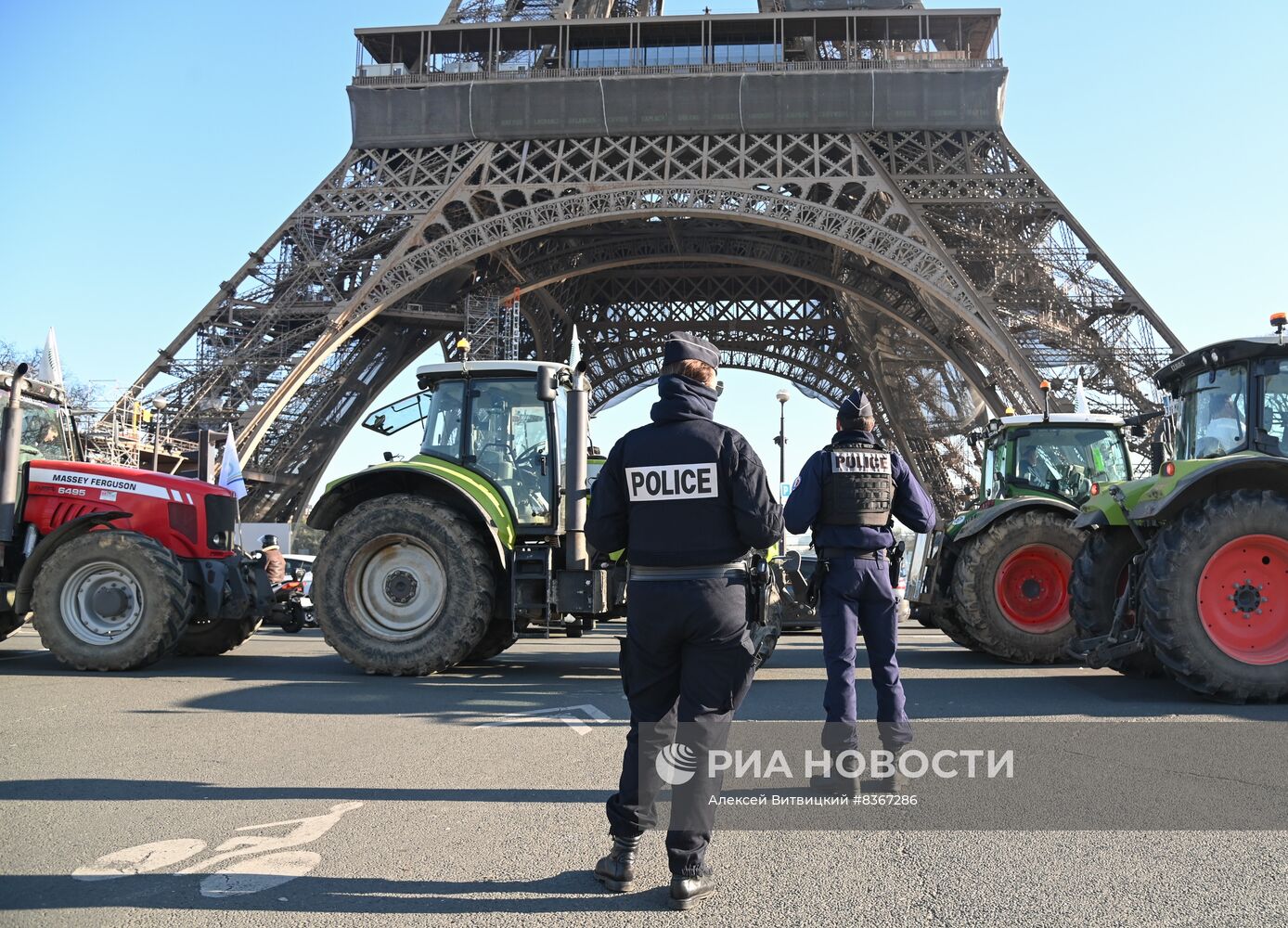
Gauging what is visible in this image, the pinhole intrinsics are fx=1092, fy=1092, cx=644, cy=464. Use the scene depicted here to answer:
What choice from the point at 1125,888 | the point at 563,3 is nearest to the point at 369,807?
the point at 1125,888

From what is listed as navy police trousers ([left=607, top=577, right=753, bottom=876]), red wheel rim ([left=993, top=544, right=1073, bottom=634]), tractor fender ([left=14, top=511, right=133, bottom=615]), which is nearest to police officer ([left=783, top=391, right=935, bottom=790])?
navy police trousers ([left=607, top=577, right=753, bottom=876])

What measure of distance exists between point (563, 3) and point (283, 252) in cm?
1112

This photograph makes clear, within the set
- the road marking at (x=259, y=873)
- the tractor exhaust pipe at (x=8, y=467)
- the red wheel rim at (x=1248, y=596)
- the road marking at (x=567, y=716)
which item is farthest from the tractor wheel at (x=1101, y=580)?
the tractor exhaust pipe at (x=8, y=467)

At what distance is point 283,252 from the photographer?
92.4 feet

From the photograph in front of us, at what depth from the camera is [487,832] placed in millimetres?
3934

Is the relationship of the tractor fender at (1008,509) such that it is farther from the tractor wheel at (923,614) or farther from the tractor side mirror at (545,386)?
the tractor side mirror at (545,386)

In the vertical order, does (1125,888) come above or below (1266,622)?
below

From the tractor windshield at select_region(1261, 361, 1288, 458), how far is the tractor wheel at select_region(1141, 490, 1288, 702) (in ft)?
1.65

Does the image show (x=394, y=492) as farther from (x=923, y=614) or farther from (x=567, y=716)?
(x=923, y=614)

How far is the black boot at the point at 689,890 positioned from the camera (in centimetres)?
312

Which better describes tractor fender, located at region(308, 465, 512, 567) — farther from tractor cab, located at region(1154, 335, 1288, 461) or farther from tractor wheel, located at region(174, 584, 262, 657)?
tractor cab, located at region(1154, 335, 1288, 461)

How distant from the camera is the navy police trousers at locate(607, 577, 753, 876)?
3338mm

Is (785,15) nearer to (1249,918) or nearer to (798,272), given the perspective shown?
(798,272)

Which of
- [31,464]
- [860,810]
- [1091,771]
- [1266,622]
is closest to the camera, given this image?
[860,810]
